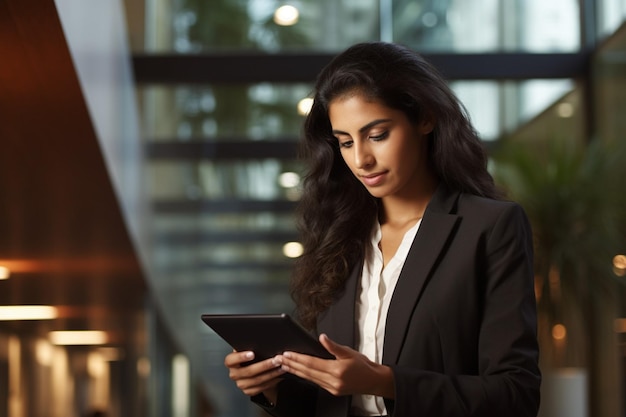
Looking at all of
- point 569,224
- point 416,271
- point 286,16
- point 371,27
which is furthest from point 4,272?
point 416,271

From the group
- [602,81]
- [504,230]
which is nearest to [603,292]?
[602,81]

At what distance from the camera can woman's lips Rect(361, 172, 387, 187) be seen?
199cm

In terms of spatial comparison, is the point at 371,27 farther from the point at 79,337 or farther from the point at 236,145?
the point at 79,337

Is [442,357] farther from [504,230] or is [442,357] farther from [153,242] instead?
[153,242]

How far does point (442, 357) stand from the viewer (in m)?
1.88

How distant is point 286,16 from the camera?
8.27 metres

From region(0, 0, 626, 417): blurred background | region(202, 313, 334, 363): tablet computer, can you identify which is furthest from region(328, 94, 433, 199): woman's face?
region(0, 0, 626, 417): blurred background

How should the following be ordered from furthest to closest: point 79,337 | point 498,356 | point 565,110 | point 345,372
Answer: point 79,337 → point 565,110 → point 498,356 → point 345,372

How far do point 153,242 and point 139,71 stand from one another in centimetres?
268

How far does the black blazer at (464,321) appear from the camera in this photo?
1795 mm

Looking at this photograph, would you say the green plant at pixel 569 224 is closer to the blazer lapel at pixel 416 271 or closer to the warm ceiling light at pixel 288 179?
the warm ceiling light at pixel 288 179

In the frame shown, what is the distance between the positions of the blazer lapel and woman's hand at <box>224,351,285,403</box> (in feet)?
0.66

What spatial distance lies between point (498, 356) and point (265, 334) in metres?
0.39

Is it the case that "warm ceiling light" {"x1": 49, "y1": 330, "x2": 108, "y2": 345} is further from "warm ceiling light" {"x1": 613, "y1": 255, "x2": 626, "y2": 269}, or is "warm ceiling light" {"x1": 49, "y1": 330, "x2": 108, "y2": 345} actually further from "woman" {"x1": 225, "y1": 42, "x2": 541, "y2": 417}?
"woman" {"x1": 225, "y1": 42, "x2": 541, "y2": 417}
